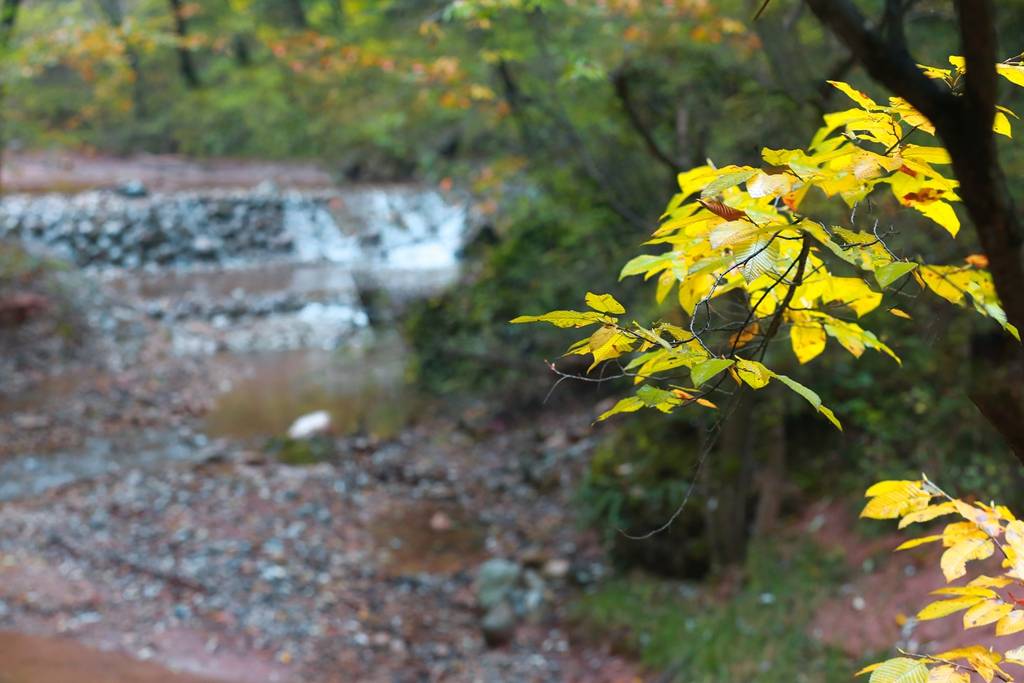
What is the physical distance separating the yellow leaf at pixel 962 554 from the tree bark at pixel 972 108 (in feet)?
1.59

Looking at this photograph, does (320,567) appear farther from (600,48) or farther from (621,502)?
(600,48)

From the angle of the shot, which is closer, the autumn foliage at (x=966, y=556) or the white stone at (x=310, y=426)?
the autumn foliage at (x=966, y=556)

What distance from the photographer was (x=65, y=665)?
185 inches

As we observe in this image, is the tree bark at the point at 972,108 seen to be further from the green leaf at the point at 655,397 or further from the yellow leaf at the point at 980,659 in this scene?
the yellow leaf at the point at 980,659

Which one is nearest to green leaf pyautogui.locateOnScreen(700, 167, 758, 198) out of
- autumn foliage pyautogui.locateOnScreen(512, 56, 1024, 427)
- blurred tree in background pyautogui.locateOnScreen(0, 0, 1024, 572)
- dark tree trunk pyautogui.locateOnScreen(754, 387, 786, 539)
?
autumn foliage pyautogui.locateOnScreen(512, 56, 1024, 427)

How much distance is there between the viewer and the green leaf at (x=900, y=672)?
123 centimetres

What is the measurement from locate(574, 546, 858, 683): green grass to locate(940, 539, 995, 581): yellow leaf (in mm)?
2956

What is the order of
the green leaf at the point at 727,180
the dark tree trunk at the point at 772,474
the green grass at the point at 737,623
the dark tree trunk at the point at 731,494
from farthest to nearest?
the dark tree trunk at the point at 772,474 < the dark tree trunk at the point at 731,494 < the green grass at the point at 737,623 < the green leaf at the point at 727,180

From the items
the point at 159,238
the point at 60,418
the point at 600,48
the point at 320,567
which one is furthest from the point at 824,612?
the point at 159,238

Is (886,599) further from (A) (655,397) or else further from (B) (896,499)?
(A) (655,397)

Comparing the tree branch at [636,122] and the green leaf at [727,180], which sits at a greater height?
the green leaf at [727,180]

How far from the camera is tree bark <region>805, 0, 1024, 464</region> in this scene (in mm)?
886

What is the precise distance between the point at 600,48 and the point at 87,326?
27.4 feet

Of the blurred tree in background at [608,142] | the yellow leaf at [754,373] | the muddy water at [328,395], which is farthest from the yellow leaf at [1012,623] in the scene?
the muddy water at [328,395]
